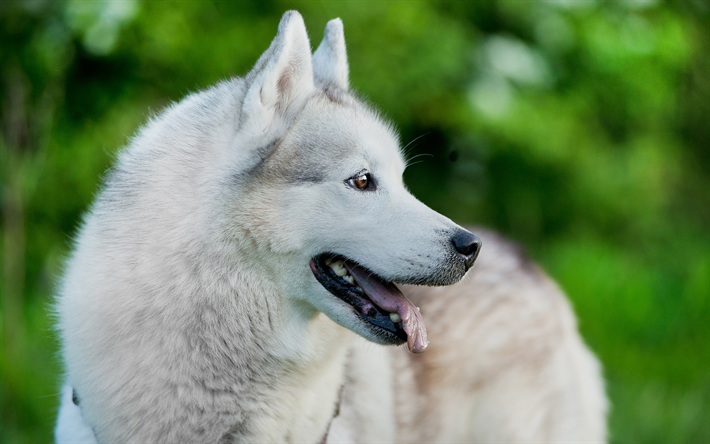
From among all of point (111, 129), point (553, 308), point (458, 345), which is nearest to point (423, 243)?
point (458, 345)

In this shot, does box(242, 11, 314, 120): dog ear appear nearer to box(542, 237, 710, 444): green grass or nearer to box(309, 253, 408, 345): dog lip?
box(309, 253, 408, 345): dog lip

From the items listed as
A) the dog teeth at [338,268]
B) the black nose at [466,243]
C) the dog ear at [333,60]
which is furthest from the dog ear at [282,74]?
the black nose at [466,243]

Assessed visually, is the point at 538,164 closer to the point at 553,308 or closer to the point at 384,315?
the point at 553,308

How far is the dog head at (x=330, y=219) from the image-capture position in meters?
2.44

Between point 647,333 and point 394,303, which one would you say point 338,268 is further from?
point 647,333

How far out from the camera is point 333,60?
3076mm

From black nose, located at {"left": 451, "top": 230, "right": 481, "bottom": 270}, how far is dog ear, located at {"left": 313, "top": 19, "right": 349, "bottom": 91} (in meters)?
0.99

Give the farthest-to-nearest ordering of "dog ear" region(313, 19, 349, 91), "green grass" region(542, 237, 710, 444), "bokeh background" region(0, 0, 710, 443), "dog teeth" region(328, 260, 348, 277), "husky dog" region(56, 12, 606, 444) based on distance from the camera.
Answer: "green grass" region(542, 237, 710, 444) → "bokeh background" region(0, 0, 710, 443) → "dog ear" region(313, 19, 349, 91) → "dog teeth" region(328, 260, 348, 277) → "husky dog" region(56, 12, 606, 444)

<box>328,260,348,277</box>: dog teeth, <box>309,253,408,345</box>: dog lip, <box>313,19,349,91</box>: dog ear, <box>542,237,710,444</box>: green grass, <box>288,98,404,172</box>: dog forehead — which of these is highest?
<box>313,19,349,91</box>: dog ear

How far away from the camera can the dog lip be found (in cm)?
246

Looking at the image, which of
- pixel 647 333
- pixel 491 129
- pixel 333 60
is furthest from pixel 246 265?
pixel 491 129

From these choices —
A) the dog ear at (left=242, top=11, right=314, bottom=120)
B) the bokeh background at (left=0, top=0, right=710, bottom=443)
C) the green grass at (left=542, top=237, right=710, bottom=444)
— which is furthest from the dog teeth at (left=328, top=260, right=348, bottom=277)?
the green grass at (left=542, top=237, right=710, bottom=444)

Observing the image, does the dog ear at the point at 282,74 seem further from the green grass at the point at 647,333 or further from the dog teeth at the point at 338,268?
the green grass at the point at 647,333

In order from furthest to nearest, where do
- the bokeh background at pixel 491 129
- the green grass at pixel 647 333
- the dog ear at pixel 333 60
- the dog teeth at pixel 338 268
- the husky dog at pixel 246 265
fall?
the green grass at pixel 647 333 → the bokeh background at pixel 491 129 → the dog ear at pixel 333 60 → the dog teeth at pixel 338 268 → the husky dog at pixel 246 265
